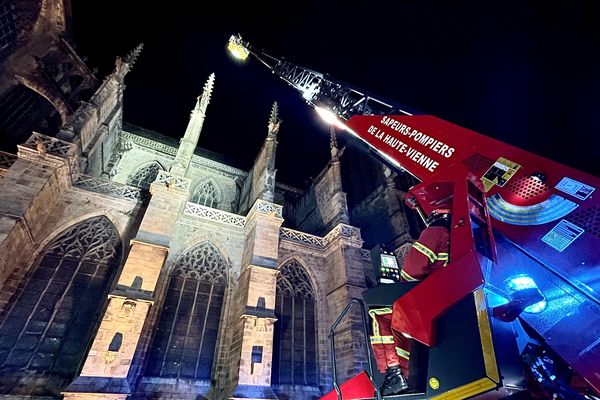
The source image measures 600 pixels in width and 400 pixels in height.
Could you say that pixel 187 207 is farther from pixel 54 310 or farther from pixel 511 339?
pixel 511 339

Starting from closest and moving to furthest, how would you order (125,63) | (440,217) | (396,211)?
(440,217), (125,63), (396,211)

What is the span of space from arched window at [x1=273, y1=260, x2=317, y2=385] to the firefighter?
8.33 meters

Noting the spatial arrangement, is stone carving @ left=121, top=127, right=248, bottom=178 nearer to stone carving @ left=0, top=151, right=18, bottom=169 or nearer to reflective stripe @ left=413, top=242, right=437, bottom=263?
stone carving @ left=0, top=151, right=18, bottom=169

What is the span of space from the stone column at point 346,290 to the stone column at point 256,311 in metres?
2.75

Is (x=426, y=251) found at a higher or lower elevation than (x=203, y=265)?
lower

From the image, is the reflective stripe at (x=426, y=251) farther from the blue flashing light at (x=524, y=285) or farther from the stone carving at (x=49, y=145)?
the stone carving at (x=49, y=145)

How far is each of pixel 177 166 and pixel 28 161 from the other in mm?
4380

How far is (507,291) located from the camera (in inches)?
93.7

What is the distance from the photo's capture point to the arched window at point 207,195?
53.9 feet

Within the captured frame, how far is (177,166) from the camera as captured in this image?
1123cm

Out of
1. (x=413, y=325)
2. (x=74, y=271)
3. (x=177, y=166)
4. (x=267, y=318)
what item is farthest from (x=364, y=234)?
(x=413, y=325)

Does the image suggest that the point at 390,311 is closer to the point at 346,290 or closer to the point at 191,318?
the point at 346,290

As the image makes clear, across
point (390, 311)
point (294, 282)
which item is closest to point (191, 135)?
point (294, 282)

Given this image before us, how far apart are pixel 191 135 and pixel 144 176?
5.40 metres
